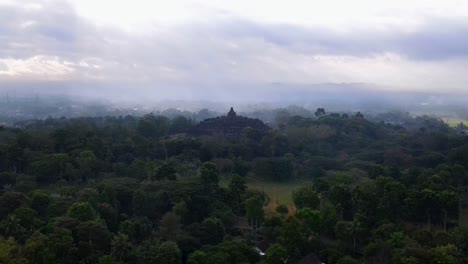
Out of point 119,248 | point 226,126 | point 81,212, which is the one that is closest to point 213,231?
point 119,248

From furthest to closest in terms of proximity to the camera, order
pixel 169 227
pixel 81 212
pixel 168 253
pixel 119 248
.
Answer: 1. pixel 169 227
2. pixel 81 212
3. pixel 119 248
4. pixel 168 253

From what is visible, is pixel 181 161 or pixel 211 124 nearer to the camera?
pixel 181 161

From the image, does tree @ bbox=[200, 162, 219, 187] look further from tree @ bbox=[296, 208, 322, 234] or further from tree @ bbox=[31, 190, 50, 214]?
tree @ bbox=[31, 190, 50, 214]

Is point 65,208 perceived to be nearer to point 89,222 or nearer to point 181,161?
point 89,222

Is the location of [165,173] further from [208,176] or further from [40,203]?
[40,203]

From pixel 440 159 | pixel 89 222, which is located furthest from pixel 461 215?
pixel 89 222

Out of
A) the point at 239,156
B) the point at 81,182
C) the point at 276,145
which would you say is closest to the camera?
the point at 81,182

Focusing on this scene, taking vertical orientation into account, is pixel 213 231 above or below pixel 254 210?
below
